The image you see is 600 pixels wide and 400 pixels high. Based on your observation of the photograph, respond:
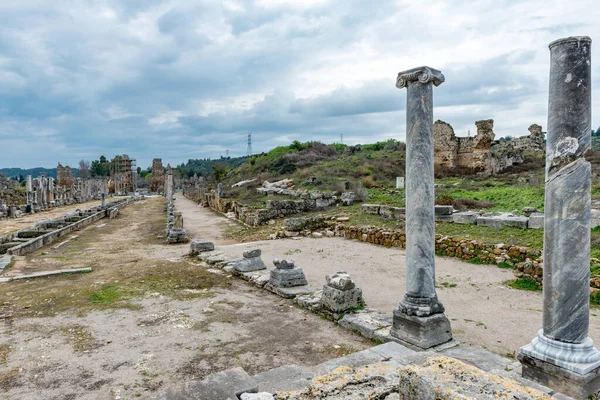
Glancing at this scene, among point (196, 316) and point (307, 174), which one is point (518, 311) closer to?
point (196, 316)

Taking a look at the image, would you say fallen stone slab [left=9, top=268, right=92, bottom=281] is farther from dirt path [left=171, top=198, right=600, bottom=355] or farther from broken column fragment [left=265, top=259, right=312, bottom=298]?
broken column fragment [left=265, top=259, right=312, bottom=298]

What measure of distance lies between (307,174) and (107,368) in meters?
27.4

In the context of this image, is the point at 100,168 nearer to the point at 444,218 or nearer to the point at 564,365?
the point at 444,218

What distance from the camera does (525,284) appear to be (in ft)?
28.4

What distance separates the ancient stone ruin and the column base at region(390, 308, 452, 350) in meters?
28.1

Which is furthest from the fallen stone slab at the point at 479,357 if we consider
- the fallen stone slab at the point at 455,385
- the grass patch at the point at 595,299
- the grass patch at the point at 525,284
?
the grass patch at the point at 525,284

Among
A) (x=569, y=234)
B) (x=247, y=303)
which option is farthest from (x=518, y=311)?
(x=247, y=303)

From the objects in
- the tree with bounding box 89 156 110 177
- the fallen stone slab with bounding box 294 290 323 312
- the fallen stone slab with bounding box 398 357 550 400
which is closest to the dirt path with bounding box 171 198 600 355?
the fallen stone slab with bounding box 294 290 323 312

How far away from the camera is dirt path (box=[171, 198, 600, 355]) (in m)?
6.28

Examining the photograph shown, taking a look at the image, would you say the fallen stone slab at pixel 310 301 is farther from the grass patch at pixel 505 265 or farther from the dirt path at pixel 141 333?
the grass patch at pixel 505 265

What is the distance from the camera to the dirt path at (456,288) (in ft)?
20.6

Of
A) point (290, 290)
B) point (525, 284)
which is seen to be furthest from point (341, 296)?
point (525, 284)

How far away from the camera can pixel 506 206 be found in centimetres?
1532

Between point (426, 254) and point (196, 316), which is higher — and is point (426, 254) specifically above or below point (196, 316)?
above
